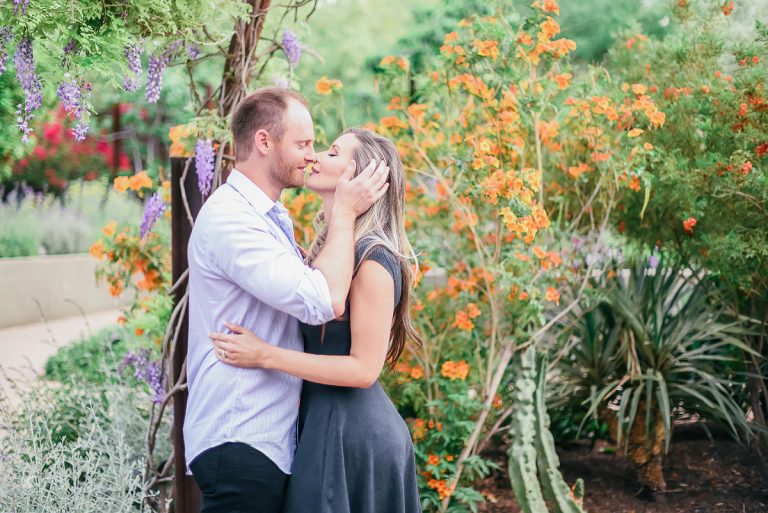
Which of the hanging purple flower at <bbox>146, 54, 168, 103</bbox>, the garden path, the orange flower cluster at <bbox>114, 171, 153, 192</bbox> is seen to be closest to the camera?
the hanging purple flower at <bbox>146, 54, 168, 103</bbox>

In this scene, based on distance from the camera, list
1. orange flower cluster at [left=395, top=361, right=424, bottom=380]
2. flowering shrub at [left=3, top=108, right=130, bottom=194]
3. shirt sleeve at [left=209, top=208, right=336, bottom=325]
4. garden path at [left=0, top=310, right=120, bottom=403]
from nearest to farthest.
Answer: shirt sleeve at [left=209, top=208, right=336, bottom=325] < orange flower cluster at [left=395, top=361, right=424, bottom=380] < garden path at [left=0, top=310, right=120, bottom=403] < flowering shrub at [left=3, top=108, right=130, bottom=194]

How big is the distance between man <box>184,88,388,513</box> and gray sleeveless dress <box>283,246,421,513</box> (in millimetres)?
54

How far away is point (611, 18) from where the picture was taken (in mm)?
16203

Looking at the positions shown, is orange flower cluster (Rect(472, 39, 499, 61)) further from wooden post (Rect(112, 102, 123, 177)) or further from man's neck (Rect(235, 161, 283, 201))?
wooden post (Rect(112, 102, 123, 177))

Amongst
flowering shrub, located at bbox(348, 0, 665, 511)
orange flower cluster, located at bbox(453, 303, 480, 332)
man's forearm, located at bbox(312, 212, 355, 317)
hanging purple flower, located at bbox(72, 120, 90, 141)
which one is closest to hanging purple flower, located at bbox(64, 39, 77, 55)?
hanging purple flower, located at bbox(72, 120, 90, 141)

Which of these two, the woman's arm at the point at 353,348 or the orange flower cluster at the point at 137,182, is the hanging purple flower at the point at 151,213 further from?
the woman's arm at the point at 353,348

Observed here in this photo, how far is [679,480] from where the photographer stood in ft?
16.0

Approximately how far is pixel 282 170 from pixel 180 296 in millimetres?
1208

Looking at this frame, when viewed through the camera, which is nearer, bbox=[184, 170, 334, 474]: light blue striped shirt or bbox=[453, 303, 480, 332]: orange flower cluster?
bbox=[184, 170, 334, 474]: light blue striped shirt

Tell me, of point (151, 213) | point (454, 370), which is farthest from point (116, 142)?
point (454, 370)

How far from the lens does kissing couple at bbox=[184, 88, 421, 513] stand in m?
2.20

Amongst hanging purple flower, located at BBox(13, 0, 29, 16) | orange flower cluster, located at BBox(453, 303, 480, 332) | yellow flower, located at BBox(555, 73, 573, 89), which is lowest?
orange flower cluster, located at BBox(453, 303, 480, 332)

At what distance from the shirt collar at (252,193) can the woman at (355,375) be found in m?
0.22

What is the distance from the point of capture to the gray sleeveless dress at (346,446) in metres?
2.28
